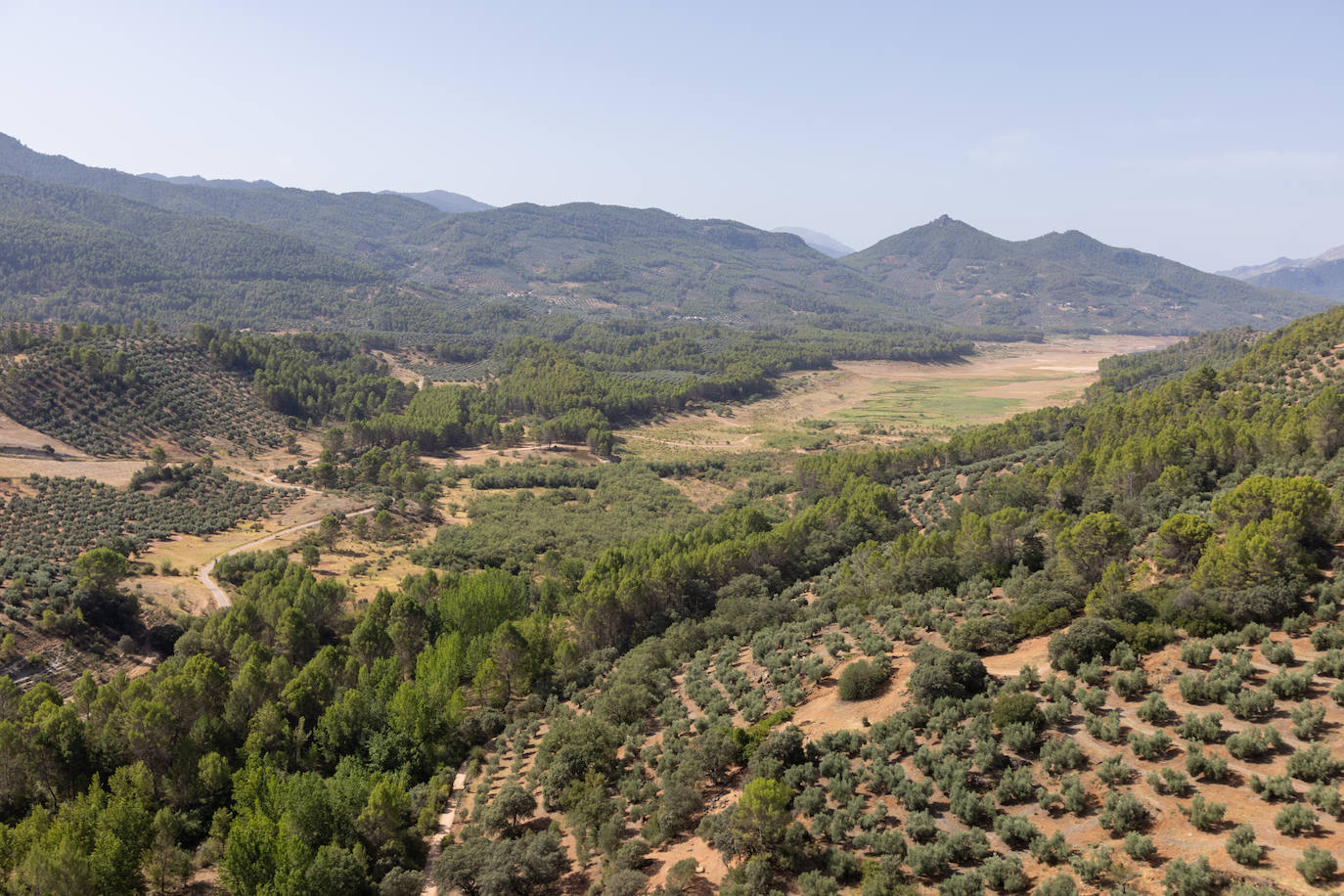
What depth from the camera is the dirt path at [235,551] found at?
2943 inches

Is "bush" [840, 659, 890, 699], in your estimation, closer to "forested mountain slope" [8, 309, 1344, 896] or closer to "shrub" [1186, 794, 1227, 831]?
"forested mountain slope" [8, 309, 1344, 896]

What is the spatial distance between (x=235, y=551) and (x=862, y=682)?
83344 mm

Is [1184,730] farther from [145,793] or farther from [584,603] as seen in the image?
[145,793]

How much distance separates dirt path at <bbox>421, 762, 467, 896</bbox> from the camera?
1354 inches

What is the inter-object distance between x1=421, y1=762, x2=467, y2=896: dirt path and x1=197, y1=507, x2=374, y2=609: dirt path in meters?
41.3

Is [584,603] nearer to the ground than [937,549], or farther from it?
nearer to the ground

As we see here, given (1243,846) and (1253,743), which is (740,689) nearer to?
(1253,743)

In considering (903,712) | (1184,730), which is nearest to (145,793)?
(903,712)

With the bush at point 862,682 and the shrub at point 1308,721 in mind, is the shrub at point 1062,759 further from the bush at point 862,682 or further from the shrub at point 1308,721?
the bush at point 862,682

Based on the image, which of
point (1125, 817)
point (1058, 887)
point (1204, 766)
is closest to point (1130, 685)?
point (1204, 766)

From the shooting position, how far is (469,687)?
194 ft

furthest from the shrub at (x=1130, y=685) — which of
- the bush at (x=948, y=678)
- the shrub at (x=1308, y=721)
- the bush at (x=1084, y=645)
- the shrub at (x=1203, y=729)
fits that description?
the bush at (x=948, y=678)

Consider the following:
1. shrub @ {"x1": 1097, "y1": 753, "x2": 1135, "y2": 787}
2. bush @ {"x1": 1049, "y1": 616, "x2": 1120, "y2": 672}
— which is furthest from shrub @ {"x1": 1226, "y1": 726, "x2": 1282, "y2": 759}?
bush @ {"x1": 1049, "y1": 616, "x2": 1120, "y2": 672}

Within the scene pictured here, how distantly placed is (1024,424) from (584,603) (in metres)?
87.9
